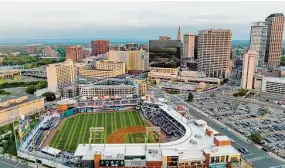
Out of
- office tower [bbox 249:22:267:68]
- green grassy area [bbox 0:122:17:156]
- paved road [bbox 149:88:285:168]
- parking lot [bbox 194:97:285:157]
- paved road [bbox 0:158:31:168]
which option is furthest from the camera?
office tower [bbox 249:22:267:68]

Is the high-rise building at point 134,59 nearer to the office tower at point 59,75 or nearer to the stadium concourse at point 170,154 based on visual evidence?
the office tower at point 59,75

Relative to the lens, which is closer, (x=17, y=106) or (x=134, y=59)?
(x=17, y=106)

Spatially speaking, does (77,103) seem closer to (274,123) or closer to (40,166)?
(40,166)

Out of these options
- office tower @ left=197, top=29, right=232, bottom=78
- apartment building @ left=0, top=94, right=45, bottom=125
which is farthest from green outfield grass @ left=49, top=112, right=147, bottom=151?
office tower @ left=197, top=29, right=232, bottom=78

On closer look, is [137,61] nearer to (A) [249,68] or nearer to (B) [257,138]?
(A) [249,68]

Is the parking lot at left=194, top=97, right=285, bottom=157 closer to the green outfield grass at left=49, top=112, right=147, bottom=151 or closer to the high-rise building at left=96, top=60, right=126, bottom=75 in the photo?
the green outfield grass at left=49, top=112, right=147, bottom=151

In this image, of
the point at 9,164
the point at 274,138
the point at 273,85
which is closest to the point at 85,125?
the point at 9,164

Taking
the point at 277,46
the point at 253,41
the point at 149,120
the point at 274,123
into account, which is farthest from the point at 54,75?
the point at 277,46
